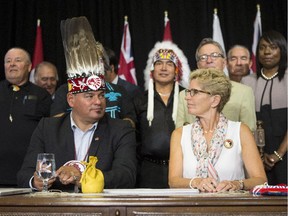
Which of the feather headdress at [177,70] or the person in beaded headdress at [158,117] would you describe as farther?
the feather headdress at [177,70]

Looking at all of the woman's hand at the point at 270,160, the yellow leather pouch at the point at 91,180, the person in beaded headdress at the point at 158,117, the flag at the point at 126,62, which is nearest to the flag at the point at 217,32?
the flag at the point at 126,62

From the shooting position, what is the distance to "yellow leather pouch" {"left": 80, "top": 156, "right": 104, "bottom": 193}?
2848 mm

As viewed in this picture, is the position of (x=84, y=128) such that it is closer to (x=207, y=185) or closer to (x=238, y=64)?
(x=207, y=185)

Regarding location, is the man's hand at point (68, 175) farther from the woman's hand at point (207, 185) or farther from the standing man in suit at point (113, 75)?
the standing man in suit at point (113, 75)

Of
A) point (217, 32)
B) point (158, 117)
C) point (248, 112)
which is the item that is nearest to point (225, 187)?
point (248, 112)

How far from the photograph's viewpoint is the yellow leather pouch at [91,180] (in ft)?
9.34

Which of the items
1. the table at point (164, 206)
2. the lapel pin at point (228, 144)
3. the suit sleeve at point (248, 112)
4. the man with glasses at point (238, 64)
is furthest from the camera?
the man with glasses at point (238, 64)

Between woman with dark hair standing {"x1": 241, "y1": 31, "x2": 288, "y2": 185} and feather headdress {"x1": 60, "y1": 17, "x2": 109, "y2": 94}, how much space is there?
66.0 inches

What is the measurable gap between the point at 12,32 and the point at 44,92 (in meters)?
1.77

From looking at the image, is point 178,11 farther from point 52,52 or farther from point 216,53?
point 216,53

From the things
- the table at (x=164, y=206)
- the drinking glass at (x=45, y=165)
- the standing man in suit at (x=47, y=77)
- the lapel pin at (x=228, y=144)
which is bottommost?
the table at (x=164, y=206)

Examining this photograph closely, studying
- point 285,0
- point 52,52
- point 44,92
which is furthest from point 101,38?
point 285,0

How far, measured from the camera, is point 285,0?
6.45 metres

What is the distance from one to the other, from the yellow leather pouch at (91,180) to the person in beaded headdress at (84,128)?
0.55 metres
